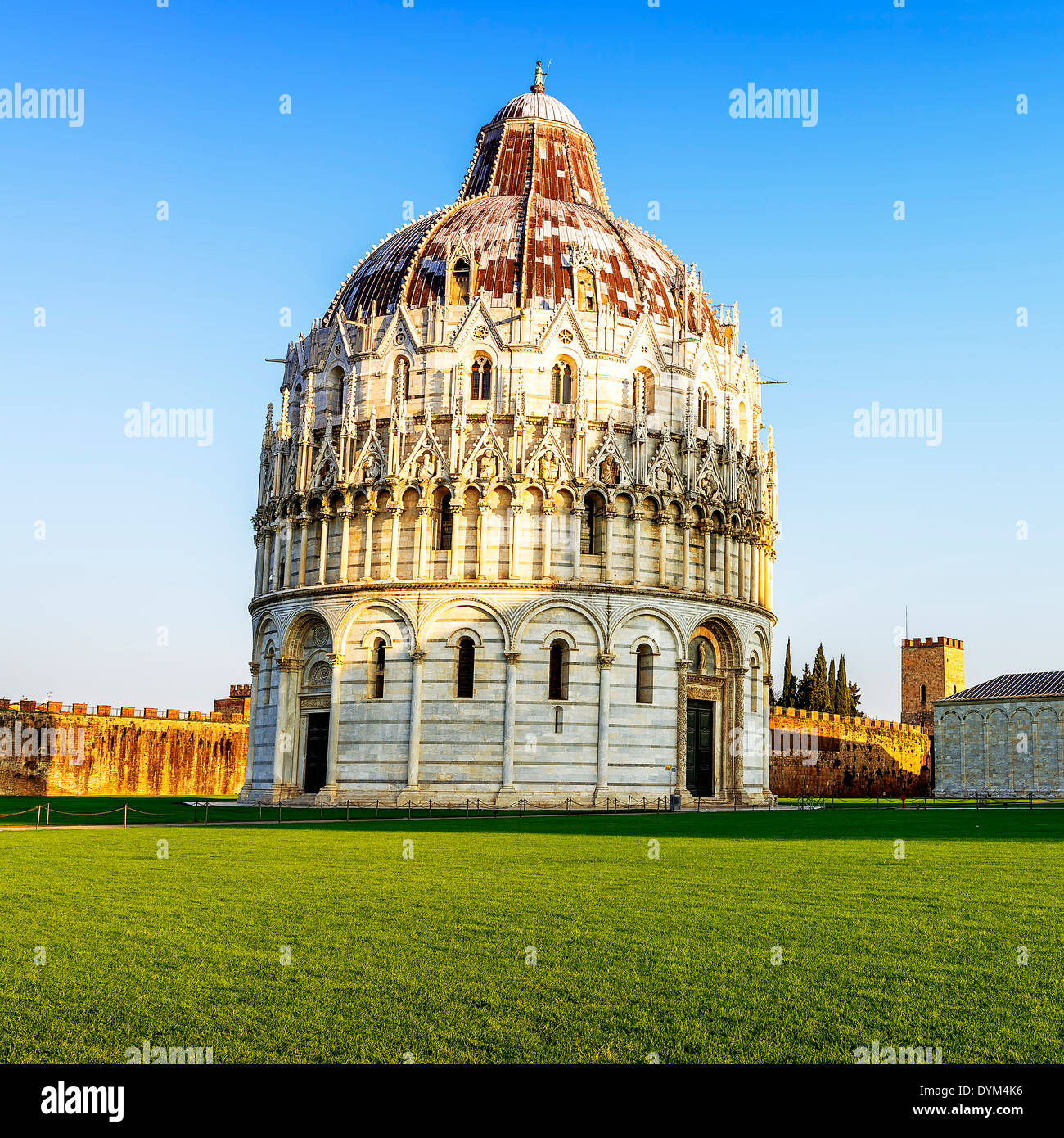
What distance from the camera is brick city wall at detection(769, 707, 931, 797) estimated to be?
89938 millimetres

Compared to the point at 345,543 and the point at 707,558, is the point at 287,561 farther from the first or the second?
the point at 707,558

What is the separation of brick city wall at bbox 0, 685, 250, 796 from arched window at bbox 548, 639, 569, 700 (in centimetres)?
3596

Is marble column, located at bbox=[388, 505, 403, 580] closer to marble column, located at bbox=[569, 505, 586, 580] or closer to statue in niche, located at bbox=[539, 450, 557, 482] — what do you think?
statue in niche, located at bbox=[539, 450, 557, 482]

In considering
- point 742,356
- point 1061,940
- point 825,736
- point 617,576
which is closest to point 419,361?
point 617,576

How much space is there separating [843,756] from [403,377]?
190ft

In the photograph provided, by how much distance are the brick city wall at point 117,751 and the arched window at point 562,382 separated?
39.3 metres

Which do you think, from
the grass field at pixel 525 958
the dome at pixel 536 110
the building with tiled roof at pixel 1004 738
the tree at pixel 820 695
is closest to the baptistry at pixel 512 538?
the dome at pixel 536 110

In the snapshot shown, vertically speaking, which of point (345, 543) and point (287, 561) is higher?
point (345, 543)

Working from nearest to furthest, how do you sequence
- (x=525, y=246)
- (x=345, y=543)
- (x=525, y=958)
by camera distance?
1. (x=525, y=958)
2. (x=345, y=543)
3. (x=525, y=246)

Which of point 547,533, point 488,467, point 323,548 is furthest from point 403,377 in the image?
point 547,533

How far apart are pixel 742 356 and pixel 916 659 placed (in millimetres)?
70926

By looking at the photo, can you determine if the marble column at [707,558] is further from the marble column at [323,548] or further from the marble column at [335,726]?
the marble column at [323,548]

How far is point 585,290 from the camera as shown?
54000 mm

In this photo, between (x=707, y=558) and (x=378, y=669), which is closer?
(x=378, y=669)
